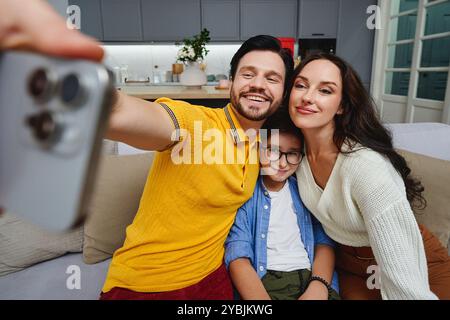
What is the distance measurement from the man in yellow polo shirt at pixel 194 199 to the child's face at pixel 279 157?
76mm

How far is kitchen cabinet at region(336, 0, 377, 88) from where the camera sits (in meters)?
4.62

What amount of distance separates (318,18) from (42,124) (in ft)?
16.7

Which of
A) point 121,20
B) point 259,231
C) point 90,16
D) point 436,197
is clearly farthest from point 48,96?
point 90,16

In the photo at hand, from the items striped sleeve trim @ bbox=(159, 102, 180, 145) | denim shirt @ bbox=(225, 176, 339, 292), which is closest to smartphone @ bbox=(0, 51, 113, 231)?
striped sleeve trim @ bbox=(159, 102, 180, 145)

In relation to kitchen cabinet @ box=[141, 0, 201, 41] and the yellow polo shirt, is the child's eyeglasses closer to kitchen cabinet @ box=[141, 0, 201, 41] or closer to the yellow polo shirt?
the yellow polo shirt

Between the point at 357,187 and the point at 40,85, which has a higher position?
the point at 40,85

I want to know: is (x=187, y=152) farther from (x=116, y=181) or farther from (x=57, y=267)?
(x=57, y=267)

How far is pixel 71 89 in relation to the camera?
20cm

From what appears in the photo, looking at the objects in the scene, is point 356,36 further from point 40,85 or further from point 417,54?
point 40,85

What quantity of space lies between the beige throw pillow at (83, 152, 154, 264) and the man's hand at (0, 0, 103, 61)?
106 centimetres

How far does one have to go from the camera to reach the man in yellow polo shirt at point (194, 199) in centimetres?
91

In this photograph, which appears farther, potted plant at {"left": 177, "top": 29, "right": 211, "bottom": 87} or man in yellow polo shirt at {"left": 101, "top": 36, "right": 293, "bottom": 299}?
potted plant at {"left": 177, "top": 29, "right": 211, "bottom": 87}

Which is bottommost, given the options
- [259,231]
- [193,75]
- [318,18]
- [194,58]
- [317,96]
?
[259,231]

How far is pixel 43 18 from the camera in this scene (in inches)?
9.8
